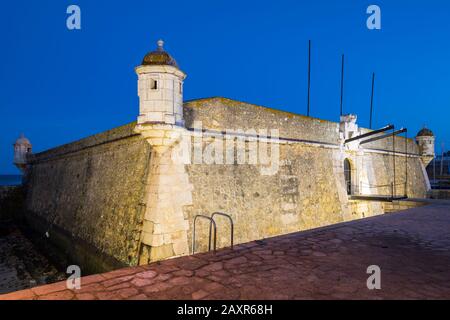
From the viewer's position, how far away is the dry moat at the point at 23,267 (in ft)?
31.3

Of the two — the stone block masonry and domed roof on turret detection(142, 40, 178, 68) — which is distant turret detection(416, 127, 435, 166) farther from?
domed roof on turret detection(142, 40, 178, 68)

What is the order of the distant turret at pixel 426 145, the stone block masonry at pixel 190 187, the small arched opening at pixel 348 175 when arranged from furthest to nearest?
the distant turret at pixel 426 145 → the small arched opening at pixel 348 175 → the stone block masonry at pixel 190 187

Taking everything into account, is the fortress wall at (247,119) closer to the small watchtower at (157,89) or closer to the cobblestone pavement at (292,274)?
the small watchtower at (157,89)

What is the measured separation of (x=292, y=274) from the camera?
11.3ft

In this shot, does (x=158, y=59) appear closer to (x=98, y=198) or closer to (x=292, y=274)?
(x=292, y=274)

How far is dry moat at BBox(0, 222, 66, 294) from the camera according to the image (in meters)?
9.55

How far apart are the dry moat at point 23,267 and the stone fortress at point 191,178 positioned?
37.4 inches

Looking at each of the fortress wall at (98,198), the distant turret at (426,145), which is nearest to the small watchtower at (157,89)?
the fortress wall at (98,198)

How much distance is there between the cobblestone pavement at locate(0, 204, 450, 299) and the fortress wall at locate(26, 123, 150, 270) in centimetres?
358

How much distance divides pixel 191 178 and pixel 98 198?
479 centimetres

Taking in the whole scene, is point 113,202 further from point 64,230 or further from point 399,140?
point 399,140

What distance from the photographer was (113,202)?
8.91 metres

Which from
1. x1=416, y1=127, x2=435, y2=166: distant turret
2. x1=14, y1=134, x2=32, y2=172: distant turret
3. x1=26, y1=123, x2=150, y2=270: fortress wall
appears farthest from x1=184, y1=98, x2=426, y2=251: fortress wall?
x1=14, y1=134, x2=32, y2=172: distant turret

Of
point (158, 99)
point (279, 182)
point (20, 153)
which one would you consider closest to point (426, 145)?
point (279, 182)
